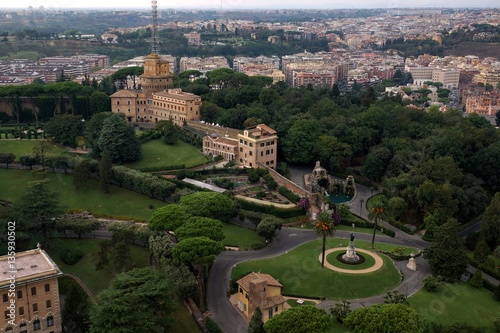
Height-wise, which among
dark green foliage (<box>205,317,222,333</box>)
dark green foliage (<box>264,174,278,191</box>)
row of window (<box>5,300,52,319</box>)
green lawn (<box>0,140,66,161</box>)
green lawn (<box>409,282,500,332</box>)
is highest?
green lawn (<box>0,140,66,161</box>)

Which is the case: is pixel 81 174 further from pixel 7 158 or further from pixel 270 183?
pixel 270 183

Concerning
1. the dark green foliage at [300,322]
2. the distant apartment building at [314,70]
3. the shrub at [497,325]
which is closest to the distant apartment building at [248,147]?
the shrub at [497,325]

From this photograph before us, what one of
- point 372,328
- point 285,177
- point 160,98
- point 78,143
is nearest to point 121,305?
point 372,328

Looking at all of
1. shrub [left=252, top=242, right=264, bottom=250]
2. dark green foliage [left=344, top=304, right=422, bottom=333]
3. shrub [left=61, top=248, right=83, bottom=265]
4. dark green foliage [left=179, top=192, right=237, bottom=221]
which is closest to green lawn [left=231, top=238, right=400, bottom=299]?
shrub [left=252, top=242, right=264, bottom=250]

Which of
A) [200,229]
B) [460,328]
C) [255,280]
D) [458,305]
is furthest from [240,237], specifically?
[460,328]

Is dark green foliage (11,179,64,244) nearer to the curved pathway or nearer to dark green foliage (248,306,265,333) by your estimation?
the curved pathway

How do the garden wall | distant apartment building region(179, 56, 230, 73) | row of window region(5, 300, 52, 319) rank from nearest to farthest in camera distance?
1. row of window region(5, 300, 52, 319)
2. the garden wall
3. distant apartment building region(179, 56, 230, 73)
